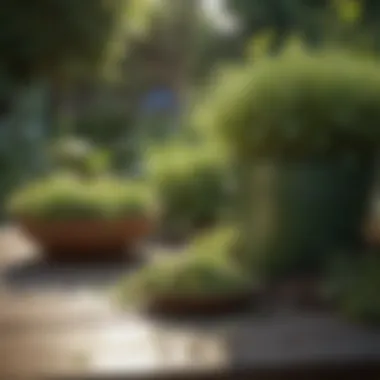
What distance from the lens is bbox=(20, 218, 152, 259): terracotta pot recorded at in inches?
84.0

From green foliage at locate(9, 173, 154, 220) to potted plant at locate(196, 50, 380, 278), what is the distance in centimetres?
38

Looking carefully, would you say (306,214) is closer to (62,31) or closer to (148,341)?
(148,341)

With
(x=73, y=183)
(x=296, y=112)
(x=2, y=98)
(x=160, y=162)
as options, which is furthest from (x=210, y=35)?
(x=296, y=112)

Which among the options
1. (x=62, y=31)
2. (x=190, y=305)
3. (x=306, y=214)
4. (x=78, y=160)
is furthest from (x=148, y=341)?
(x=62, y=31)

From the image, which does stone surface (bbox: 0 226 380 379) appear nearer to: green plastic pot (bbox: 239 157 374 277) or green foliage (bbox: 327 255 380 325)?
green foliage (bbox: 327 255 380 325)

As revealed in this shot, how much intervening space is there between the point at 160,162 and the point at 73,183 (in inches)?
44.4

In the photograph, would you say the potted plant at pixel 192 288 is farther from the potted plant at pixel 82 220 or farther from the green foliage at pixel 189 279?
the potted plant at pixel 82 220

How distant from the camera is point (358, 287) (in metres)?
1.49

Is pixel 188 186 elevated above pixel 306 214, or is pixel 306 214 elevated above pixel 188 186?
pixel 188 186

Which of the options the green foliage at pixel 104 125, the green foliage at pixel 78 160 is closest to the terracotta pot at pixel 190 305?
the green foliage at pixel 78 160

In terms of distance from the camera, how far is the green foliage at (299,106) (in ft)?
5.93

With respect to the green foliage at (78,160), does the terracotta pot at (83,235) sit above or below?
below

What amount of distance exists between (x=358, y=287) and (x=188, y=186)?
1.96m

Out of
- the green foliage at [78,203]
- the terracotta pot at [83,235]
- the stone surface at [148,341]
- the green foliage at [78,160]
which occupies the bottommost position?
the stone surface at [148,341]
